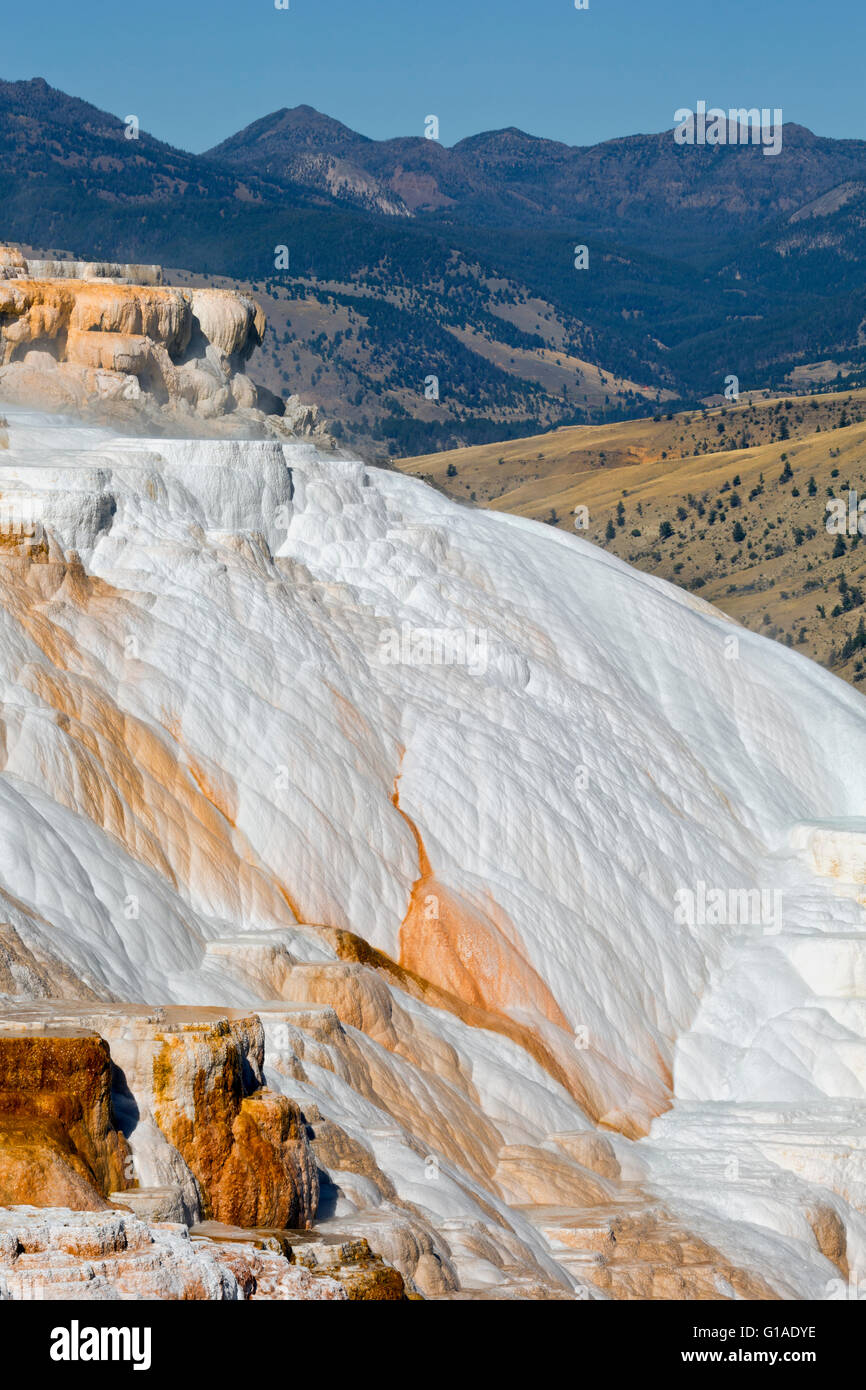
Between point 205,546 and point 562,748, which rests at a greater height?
point 205,546

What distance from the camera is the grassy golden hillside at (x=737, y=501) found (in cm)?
10238

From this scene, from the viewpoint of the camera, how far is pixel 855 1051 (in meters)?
27.2

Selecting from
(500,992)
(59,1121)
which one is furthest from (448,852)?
(59,1121)

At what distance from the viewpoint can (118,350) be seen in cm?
3228

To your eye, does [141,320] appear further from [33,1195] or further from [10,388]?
[33,1195]

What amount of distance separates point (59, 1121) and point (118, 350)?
20.8 m

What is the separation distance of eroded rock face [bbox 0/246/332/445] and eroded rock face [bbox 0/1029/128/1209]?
19818mm

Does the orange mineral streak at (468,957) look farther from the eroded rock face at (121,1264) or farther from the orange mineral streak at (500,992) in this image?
the eroded rock face at (121,1264)

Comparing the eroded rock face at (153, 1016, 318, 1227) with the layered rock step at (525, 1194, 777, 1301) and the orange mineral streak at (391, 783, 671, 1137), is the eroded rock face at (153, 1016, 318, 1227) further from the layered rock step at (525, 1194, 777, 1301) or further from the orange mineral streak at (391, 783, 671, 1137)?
the orange mineral streak at (391, 783, 671, 1137)

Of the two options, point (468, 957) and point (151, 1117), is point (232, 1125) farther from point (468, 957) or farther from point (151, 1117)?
point (468, 957)

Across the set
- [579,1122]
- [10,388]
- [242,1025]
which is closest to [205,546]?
[10,388]

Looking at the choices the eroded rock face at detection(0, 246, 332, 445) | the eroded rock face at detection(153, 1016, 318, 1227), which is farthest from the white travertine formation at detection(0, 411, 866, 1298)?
the eroded rock face at detection(0, 246, 332, 445)

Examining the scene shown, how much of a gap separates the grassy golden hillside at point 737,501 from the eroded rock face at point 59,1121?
76132 millimetres
